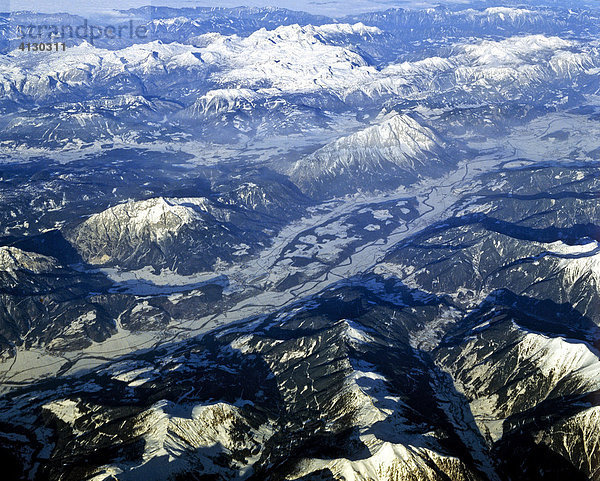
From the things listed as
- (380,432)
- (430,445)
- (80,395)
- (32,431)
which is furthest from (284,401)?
(32,431)

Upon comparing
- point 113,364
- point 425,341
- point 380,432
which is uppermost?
point 380,432

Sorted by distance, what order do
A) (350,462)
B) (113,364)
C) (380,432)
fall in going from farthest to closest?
(113,364), (380,432), (350,462)

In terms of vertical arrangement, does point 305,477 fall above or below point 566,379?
below

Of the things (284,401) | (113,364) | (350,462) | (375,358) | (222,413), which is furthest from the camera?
(113,364)

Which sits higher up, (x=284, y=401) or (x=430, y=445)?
(x=430, y=445)

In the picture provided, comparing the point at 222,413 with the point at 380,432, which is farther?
the point at 222,413

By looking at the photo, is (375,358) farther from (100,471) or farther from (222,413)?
(100,471)

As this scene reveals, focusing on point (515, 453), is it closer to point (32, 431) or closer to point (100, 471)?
point (100, 471)

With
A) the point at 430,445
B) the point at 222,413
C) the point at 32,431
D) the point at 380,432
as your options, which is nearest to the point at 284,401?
the point at 222,413

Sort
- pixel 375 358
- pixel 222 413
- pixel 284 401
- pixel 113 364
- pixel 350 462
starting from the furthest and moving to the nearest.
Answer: pixel 113 364 → pixel 375 358 → pixel 284 401 → pixel 222 413 → pixel 350 462
